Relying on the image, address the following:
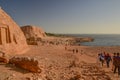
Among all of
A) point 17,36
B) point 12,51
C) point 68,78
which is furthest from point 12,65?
point 17,36

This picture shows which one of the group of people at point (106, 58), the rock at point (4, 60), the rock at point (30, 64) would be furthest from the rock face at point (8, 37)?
the group of people at point (106, 58)

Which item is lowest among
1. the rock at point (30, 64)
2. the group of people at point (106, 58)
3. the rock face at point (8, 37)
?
the group of people at point (106, 58)

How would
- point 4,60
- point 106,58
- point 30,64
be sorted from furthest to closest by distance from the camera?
point 106,58
point 4,60
point 30,64

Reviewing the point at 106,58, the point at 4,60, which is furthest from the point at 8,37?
the point at 106,58

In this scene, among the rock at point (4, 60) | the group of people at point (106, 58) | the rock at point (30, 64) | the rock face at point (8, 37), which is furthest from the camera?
the rock face at point (8, 37)

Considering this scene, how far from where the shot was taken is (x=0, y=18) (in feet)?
66.0

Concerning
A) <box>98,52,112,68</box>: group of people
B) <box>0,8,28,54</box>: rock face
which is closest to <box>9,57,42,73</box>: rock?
<box>98,52,112,68</box>: group of people

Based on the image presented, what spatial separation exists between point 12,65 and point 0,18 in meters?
10.1

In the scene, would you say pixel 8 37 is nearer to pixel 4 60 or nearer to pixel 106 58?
pixel 4 60

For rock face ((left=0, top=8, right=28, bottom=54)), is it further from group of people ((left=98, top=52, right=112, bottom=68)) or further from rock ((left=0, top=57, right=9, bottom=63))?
group of people ((left=98, top=52, right=112, bottom=68))

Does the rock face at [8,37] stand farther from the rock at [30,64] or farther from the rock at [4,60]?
the rock at [30,64]

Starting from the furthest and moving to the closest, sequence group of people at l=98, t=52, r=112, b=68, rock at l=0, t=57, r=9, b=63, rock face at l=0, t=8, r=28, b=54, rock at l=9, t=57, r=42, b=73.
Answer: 1. rock face at l=0, t=8, r=28, b=54
2. group of people at l=98, t=52, r=112, b=68
3. rock at l=0, t=57, r=9, b=63
4. rock at l=9, t=57, r=42, b=73

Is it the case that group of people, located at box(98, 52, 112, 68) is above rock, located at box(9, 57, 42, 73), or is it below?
below

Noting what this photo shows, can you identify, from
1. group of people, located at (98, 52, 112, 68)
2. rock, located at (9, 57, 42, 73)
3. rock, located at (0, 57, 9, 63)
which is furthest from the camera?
group of people, located at (98, 52, 112, 68)
